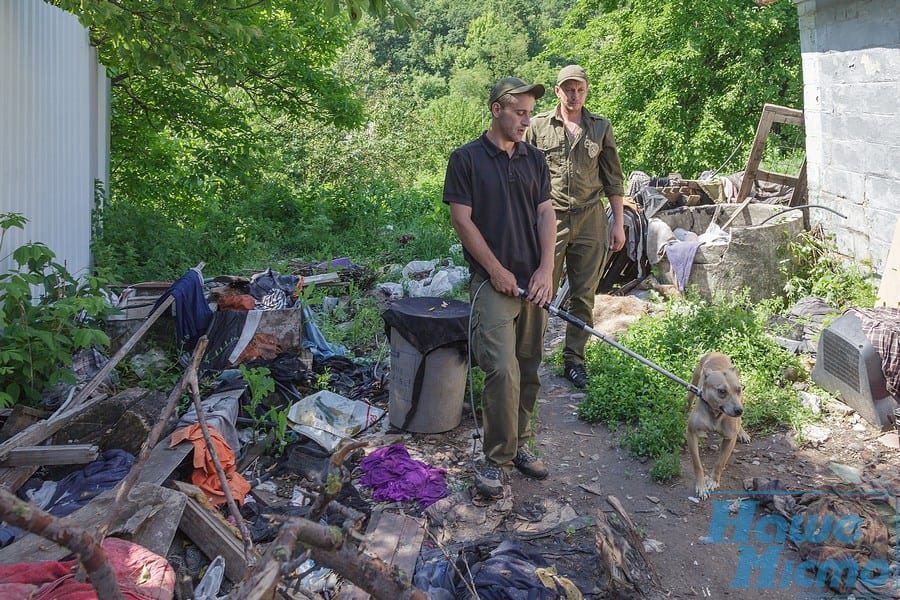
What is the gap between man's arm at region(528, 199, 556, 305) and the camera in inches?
181

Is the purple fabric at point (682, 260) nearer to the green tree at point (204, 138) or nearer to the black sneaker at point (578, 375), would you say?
the black sneaker at point (578, 375)

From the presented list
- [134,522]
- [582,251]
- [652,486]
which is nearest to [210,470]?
[134,522]

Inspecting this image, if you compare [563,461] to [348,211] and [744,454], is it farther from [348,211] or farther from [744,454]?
[348,211]

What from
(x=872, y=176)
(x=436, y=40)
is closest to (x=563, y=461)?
(x=872, y=176)

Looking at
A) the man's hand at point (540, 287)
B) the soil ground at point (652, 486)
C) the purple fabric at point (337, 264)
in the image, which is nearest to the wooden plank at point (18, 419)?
the soil ground at point (652, 486)

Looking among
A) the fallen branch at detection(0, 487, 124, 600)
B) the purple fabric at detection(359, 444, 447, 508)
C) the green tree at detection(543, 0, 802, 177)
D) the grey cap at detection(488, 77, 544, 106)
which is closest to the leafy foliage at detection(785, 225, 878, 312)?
the grey cap at detection(488, 77, 544, 106)

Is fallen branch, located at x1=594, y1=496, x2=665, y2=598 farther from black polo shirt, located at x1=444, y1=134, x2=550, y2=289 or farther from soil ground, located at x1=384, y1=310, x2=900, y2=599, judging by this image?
black polo shirt, located at x1=444, y1=134, x2=550, y2=289

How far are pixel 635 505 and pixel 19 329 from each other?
4.11m

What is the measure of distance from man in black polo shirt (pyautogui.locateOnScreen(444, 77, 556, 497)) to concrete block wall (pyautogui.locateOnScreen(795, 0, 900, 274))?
4390mm

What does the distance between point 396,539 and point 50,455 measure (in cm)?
203

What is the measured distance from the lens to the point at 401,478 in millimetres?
4906

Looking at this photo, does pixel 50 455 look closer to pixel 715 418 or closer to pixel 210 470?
pixel 210 470

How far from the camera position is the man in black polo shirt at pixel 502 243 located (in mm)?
4508

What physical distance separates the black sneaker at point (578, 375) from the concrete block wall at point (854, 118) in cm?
336
